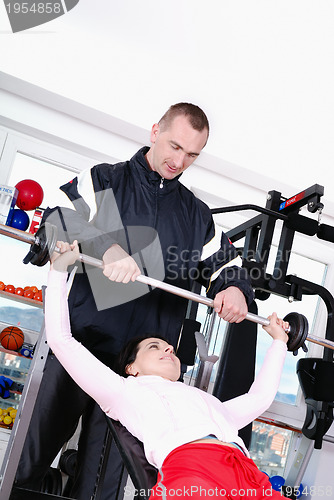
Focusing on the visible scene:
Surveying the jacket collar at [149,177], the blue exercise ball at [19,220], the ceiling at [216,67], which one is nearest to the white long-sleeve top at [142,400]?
the jacket collar at [149,177]

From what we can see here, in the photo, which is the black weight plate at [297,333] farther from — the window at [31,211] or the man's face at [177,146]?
the window at [31,211]

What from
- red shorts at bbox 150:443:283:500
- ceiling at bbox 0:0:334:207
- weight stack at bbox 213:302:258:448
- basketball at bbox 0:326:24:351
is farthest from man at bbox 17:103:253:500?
basketball at bbox 0:326:24:351

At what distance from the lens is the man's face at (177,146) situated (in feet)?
6.06

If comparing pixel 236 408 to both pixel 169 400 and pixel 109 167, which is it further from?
pixel 109 167

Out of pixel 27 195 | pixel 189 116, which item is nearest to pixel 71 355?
pixel 189 116

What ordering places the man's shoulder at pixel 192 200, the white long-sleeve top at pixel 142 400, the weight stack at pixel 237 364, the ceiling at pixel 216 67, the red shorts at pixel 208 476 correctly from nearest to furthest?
1. the red shorts at pixel 208 476
2. the white long-sleeve top at pixel 142 400
3. the man's shoulder at pixel 192 200
4. the weight stack at pixel 237 364
5. the ceiling at pixel 216 67

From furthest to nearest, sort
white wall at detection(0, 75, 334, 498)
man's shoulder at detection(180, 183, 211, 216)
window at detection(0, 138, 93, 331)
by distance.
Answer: window at detection(0, 138, 93, 331), white wall at detection(0, 75, 334, 498), man's shoulder at detection(180, 183, 211, 216)

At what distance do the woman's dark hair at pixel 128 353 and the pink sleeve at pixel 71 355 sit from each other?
0.17 metres

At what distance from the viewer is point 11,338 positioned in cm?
340

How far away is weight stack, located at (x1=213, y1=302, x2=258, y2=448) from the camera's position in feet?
9.20

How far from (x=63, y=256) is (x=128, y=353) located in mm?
412

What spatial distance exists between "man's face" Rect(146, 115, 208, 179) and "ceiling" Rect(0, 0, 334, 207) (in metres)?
1.29

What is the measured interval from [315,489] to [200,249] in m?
2.44

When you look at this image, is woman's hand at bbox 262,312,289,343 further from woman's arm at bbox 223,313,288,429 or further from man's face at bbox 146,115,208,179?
man's face at bbox 146,115,208,179
